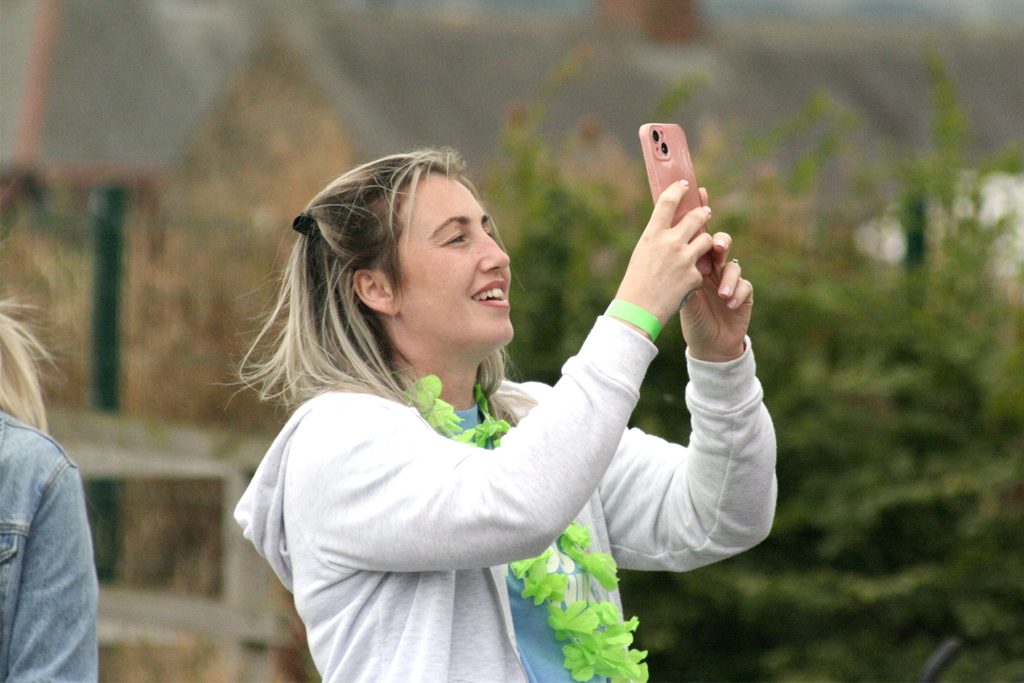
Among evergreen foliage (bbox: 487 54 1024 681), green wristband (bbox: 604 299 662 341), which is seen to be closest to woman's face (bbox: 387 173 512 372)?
green wristband (bbox: 604 299 662 341)

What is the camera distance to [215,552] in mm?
7047

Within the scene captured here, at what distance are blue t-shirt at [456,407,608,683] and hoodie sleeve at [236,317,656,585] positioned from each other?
26 centimetres

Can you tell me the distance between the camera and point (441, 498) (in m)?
2.19

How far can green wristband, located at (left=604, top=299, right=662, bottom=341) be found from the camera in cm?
224

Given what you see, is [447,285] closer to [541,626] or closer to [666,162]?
[666,162]

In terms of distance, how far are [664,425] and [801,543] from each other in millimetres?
728

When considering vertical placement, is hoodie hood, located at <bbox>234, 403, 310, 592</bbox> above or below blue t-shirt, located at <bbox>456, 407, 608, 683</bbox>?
above

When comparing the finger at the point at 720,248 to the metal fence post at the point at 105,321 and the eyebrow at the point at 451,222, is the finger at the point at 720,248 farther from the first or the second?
the metal fence post at the point at 105,321

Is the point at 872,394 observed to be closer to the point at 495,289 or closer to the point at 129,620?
the point at 129,620

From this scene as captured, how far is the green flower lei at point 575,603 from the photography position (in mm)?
2414

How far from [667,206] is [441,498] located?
0.57 m

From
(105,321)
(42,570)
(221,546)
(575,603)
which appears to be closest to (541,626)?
(575,603)

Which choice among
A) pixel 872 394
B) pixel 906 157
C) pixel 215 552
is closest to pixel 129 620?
pixel 215 552

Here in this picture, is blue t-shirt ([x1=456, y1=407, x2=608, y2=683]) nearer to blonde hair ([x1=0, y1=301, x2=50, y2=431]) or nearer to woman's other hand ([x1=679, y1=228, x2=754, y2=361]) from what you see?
woman's other hand ([x1=679, y1=228, x2=754, y2=361])
